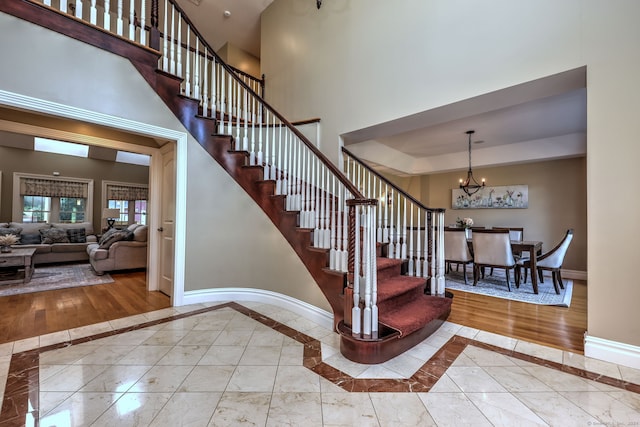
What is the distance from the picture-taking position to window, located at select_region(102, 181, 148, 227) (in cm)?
795

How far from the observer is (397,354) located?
2164 mm

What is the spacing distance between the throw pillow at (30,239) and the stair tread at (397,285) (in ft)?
25.1

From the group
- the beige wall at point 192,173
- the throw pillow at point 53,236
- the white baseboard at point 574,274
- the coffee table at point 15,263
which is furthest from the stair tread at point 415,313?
the throw pillow at point 53,236

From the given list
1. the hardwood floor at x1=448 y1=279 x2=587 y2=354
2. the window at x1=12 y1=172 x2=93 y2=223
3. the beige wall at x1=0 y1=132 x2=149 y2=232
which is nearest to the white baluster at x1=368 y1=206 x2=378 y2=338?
the hardwood floor at x1=448 y1=279 x2=587 y2=354

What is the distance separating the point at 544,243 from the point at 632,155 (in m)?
4.59

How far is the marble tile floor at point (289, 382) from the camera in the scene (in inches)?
57.9

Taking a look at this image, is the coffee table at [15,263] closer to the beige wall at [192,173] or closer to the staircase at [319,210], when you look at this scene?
the beige wall at [192,173]

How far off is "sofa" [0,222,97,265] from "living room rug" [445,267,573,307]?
7.71m

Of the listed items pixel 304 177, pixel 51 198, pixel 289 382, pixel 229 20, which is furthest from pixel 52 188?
pixel 289 382

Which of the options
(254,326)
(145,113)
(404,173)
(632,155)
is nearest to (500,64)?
(632,155)

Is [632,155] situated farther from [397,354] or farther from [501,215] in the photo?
[501,215]

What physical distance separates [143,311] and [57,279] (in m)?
2.70

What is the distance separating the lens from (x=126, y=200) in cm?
829

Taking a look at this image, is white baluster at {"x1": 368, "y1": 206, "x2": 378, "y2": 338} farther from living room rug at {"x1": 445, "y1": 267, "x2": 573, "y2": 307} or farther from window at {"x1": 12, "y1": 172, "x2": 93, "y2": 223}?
window at {"x1": 12, "y1": 172, "x2": 93, "y2": 223}
